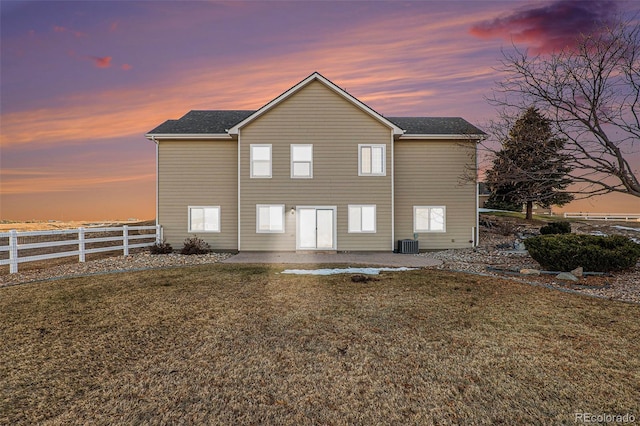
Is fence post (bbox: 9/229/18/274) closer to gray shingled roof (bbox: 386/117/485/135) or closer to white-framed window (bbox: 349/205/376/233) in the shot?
white-framed window (bbox: 349/205/376/233)

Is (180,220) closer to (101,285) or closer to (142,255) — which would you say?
(142,255)

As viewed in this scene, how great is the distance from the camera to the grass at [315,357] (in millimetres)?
3697

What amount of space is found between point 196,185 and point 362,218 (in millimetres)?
9181

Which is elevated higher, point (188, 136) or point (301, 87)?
point (301, 87)

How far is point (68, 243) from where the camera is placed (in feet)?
43.3

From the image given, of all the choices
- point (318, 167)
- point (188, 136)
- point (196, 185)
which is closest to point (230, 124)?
point (188, 136)

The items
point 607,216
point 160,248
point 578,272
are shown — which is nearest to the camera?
point 578,272

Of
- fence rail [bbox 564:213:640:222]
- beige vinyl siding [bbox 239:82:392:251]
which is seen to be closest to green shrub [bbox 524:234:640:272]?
beige vinyl siding [bbox 239:82:392:251]

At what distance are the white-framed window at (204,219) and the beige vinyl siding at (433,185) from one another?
993 cm

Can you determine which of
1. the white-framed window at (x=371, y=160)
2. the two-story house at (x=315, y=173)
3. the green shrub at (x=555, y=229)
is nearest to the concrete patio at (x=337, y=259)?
the two-story house at (x=315, y=173)

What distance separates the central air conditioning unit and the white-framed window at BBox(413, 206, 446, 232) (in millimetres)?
1132

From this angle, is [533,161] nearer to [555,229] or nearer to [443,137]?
[443,137]

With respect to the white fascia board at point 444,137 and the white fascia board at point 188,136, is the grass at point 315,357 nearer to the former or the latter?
the white fascia board at point 188,136

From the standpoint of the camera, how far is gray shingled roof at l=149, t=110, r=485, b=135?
18.5 m
